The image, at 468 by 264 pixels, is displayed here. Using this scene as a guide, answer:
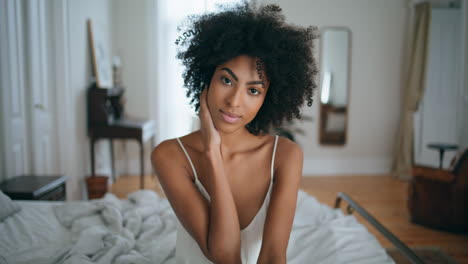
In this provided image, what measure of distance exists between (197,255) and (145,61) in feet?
14.1

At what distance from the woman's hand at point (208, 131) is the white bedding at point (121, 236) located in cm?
57

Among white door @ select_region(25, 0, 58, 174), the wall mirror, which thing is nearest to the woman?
white door @ select_region(25, 0, 58, 174)

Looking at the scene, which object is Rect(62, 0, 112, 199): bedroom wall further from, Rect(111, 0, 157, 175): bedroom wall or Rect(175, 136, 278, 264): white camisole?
Rect(175, 136, 278, 264): white camisole

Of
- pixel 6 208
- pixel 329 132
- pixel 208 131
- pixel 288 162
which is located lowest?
pixel 329 132

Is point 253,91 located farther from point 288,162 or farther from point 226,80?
point 288,162

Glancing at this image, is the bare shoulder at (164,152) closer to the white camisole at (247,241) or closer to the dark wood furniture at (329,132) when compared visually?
the white camisole at (247,241)

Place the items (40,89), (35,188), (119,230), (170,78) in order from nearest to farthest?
(119,230)
(35,188)
(40,89)
(170,78)

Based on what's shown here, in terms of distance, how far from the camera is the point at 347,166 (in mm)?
5516

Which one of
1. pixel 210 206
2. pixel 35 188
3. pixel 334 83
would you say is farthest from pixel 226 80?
pixel 334 83

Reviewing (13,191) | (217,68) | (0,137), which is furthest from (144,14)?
(217,68)

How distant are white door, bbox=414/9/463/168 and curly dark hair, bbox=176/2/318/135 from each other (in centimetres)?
449

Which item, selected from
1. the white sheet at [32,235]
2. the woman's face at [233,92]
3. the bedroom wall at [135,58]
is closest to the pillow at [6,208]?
the white sheet at [32,235]

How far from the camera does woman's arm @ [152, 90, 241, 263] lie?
1.03 m

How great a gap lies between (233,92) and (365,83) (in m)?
A: 4.81
